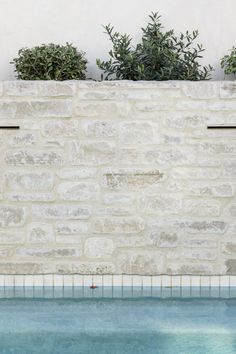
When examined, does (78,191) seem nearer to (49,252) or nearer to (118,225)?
(118,225)

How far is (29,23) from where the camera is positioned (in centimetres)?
833

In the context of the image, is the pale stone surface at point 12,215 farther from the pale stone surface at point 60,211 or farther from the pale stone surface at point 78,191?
the pale stone surface at point 78,191

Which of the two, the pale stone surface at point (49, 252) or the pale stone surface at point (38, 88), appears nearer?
the pale stone surface at point (38, 88)

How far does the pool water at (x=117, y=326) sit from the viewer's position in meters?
5.86

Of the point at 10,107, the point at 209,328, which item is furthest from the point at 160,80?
the point at 209,328

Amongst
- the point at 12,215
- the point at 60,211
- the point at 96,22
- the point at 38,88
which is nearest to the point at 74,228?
the point at 60,211

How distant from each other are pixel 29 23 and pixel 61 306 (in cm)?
339

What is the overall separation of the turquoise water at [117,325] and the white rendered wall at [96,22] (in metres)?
2.80

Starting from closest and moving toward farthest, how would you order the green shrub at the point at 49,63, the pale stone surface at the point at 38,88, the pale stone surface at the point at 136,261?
the pale stone surface at the point at 38,88, the pale stone surface at the point at 136,261, the green shrub at the point at 49,63

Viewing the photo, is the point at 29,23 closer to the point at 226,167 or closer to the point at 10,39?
the point at 10,39

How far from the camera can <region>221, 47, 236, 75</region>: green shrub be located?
7.88 meters

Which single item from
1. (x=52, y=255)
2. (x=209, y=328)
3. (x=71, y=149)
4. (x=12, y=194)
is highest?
(x=71, y=149)

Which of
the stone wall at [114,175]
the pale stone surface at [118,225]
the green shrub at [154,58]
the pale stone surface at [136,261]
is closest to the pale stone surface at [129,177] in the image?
the stone wall at [114,175]

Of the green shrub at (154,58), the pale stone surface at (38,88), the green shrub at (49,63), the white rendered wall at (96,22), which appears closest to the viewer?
the pale stone surface at (38,88)
